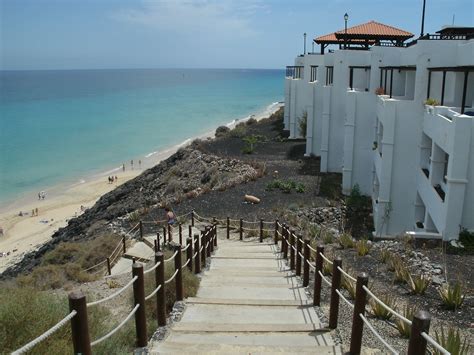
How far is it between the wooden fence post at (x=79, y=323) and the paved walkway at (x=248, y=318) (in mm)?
1391

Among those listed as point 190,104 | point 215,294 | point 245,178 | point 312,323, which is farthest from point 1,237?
point 190,104

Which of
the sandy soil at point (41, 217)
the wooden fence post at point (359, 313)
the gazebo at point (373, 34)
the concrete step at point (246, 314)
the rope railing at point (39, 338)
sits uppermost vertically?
the gazebo at point (373, 34)

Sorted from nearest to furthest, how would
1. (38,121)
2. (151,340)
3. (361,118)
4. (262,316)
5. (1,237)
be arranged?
(151,340) < (262,316) < (361,118) < (1,237) < (38,121)

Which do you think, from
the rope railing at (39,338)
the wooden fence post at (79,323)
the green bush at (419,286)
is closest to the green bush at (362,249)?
the green bush at (419,286)

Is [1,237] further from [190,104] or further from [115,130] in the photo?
[190,104]

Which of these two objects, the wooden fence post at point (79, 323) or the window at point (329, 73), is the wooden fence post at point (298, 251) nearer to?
the wooden fence post at point (79, 323)

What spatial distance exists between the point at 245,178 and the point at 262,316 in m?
18.5

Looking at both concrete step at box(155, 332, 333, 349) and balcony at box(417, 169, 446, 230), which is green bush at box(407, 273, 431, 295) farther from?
balcony at box(417, 169, 446, 230)

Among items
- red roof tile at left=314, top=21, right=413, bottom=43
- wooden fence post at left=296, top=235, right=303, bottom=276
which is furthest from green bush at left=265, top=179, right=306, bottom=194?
wooden fence post at left=296, top=235, right=303, bottom=276

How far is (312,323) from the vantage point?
6383 mm

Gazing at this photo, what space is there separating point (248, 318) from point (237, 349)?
1.42 meters

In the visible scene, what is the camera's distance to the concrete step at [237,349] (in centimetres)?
511

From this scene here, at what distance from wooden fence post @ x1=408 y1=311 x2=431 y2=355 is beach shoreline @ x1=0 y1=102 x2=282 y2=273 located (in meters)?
25.3

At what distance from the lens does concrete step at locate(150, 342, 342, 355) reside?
16.8 feet
